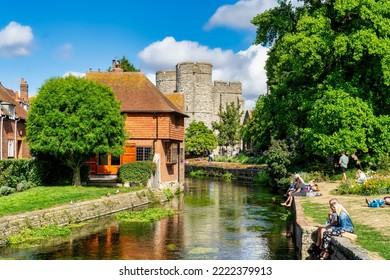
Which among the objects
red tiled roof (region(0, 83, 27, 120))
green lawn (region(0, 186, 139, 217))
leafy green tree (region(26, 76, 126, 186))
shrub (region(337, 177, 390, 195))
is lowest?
green lawn (region(0, 186, 139, 217))

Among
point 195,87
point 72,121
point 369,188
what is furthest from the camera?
point 195,87

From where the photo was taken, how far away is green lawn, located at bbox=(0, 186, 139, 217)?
1926 centimetres

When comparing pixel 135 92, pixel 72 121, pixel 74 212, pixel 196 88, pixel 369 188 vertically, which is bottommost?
pixel 74 212

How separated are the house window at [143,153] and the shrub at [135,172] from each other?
342 centimetres

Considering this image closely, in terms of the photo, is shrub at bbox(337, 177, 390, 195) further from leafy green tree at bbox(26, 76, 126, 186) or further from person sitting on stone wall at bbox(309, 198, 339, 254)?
leafy green tree at bbox(26, 76, 126, 186)

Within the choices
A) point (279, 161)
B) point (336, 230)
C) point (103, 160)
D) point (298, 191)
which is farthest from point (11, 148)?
point (336, 230)

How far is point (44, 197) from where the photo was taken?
22688 millimetres

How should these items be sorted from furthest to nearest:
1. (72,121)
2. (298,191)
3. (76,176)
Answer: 1. (76,176)
2. (72,121)
3. (298,191)

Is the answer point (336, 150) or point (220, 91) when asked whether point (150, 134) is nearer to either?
point (336, 150)

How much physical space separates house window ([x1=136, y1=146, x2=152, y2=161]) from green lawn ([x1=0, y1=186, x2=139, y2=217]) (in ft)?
21.2

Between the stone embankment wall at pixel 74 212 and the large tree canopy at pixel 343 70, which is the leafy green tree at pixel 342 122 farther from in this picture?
the stone embankment wall at pixel 74 212

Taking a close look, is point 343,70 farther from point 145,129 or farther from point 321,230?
point 321,230

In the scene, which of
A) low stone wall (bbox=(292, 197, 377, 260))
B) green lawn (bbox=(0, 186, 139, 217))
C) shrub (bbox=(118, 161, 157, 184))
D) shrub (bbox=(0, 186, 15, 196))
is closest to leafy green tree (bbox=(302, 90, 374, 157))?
shrub (bbox=(118, 161, 157, 184))

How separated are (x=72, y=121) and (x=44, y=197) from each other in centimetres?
523
